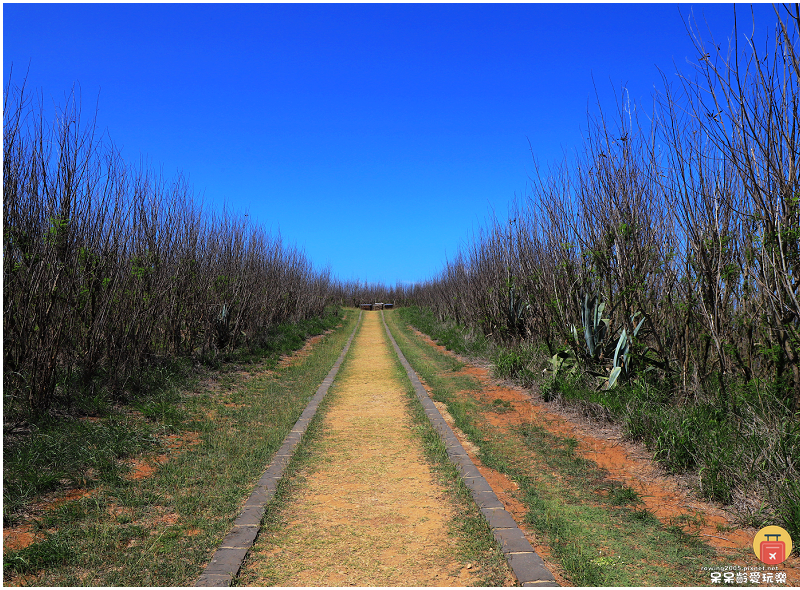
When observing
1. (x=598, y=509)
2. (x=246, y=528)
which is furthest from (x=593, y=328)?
(x=246, y=528)

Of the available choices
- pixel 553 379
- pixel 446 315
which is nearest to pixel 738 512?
pixel 553 379

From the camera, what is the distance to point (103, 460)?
16.2 feet

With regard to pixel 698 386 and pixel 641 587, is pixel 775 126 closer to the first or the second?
pixel 698 386

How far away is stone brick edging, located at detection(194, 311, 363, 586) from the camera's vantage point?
313 cm

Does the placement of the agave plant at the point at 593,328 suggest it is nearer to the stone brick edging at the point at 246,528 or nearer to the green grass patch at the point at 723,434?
the green grass patch at the point at 723,434

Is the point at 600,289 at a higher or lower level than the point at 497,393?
higher

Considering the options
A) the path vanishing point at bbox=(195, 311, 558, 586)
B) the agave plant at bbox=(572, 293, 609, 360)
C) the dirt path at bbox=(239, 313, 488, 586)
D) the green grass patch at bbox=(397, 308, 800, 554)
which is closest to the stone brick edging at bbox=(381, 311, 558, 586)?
the path vanishing point at bbox=(195, 311, 558, 586)

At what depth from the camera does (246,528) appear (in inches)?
148

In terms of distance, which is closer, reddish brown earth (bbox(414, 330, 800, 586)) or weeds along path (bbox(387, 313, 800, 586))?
weeds along path (bbox(387, 313, 800, 586))

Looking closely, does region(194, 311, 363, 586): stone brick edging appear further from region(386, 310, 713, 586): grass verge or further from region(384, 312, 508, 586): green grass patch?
region(386, 310, 713, 586): grass verge

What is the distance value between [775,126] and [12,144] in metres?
8.06

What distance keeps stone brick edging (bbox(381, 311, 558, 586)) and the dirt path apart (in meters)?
0.30

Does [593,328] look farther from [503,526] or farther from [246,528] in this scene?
[246,528]

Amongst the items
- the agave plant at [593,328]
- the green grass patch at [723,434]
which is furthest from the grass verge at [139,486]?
the agave plant at [593,328]
